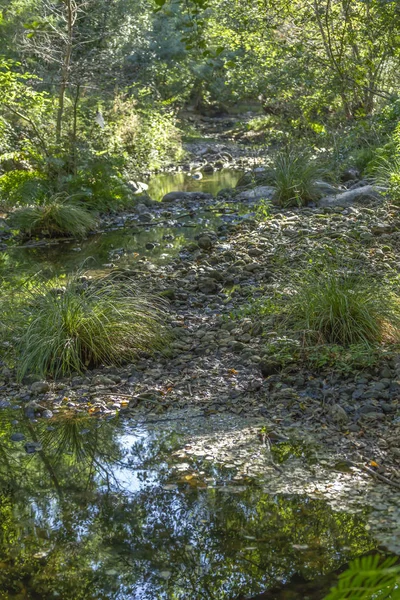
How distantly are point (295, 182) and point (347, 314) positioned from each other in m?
6.51

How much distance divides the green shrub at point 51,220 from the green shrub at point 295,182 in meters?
3.17

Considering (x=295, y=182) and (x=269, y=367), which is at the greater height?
(x=295, y=182)

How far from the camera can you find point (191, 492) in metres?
3.53

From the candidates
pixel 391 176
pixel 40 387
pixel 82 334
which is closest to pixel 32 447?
pixel 40 387

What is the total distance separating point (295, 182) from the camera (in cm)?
1127

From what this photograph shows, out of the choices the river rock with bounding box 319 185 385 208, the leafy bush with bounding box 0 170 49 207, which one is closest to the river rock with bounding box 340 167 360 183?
the river rock with bounding box 319 185 385 208

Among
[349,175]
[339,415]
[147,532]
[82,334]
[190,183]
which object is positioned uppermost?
[190,183]

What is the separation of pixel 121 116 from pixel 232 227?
25.1 feet

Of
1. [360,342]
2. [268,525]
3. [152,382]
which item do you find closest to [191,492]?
[268,525]

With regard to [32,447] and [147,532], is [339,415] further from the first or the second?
[32,447]

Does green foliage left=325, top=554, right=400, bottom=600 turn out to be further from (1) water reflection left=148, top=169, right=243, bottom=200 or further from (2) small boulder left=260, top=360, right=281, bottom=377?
(1) water reflection left=148, top=169, right=243, bottom=200

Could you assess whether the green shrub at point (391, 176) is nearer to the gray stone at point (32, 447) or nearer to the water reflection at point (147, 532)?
the water reflection at point (147, 532)

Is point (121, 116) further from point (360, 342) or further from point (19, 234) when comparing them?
point (360, 342)

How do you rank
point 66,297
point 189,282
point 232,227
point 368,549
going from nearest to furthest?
1. point 368,549
2. point 66,297
3. point 189,282
4. point 232,227
